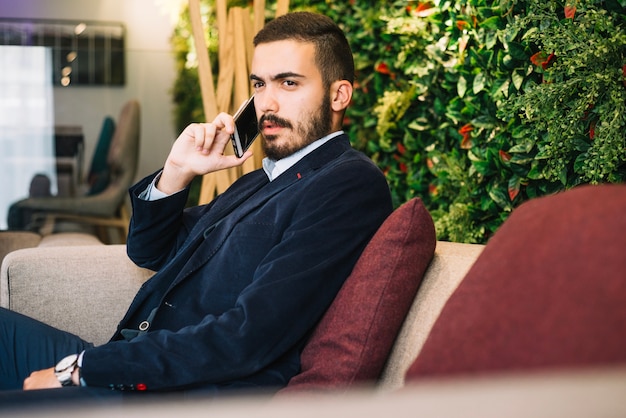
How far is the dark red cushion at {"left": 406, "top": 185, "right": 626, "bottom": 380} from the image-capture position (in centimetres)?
90

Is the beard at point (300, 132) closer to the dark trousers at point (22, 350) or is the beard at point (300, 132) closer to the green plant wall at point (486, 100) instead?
the green plant wall at point (486, 100)

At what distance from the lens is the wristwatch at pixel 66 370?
1.49 m

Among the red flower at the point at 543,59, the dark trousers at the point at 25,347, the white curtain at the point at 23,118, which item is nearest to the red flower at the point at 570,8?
the red flower at the point at 543,59

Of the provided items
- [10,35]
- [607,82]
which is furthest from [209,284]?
[10,35]

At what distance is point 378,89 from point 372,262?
1622 millimetres

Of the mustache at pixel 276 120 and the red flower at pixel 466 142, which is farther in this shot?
the red flower at pixel 466 142

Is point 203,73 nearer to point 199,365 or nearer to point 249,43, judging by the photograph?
point 249,43

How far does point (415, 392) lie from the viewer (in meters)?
0.58

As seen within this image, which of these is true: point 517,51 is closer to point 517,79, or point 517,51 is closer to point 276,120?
point 517,79

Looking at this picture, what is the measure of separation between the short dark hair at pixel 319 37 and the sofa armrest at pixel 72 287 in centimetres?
71

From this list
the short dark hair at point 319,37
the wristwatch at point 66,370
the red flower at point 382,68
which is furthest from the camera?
the red flower at point 382,68

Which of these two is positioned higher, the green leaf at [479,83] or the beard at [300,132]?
the green leaf at [479,83]

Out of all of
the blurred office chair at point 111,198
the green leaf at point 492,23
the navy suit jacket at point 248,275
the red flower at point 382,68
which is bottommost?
the blurred office chair at point 111,198

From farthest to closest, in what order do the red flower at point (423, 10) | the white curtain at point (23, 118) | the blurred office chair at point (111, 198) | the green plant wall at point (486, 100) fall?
the blurred office chair at point (111, 198), the white curtain at point (23, 118), the red flower at point (423, 10), the green plant wall at point (486, 100)
